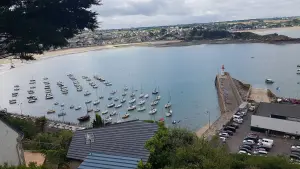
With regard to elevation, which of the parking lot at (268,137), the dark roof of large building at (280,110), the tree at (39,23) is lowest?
the parking lot at (268,137)

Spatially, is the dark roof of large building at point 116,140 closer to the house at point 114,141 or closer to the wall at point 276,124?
the house at point 114,141

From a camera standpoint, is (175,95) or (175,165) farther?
(175,95)

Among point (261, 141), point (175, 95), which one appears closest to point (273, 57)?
point (175, 95)

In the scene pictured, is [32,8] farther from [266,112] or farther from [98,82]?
[98,82]

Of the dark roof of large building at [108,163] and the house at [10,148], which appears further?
the house at [10,148]

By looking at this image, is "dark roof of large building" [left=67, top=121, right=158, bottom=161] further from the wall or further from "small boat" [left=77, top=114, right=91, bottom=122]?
"small boat" [left=77, top=114, right=91, bottom=122]

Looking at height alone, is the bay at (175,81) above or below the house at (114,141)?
below

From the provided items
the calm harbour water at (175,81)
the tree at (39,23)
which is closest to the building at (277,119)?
the calm harbour water at (175,81)
